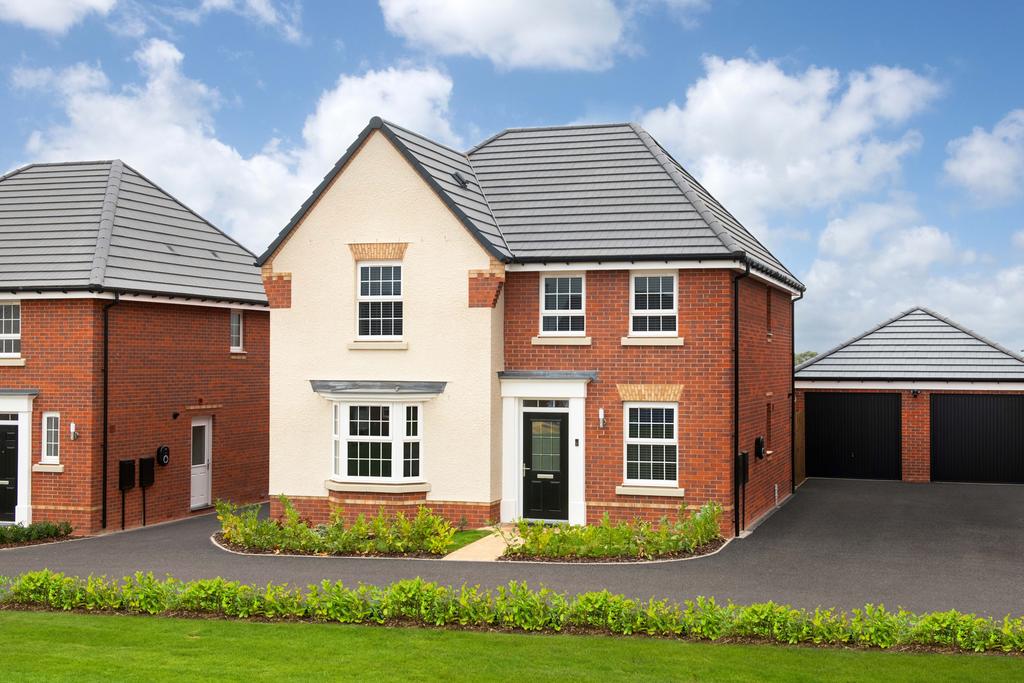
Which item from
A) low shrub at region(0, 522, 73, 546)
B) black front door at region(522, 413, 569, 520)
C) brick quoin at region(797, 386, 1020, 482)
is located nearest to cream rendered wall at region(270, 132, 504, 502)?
black front door at region(522, 413, 569, 520)

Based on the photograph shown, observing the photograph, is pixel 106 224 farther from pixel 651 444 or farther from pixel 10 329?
pixel 651 444

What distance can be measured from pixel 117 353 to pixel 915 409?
21976 mm

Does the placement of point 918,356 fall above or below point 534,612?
above

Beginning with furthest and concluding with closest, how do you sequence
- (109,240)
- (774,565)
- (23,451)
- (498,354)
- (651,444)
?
(109,240) < (23,451) < (498,354) < (651,444) < (774,565)

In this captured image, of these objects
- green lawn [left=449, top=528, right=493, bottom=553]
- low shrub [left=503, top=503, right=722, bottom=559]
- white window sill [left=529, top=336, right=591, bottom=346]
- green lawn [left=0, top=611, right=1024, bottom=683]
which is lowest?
green lawn [left=0, top=611, right=1024, bottom=683]

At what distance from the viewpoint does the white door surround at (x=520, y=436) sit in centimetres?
2170

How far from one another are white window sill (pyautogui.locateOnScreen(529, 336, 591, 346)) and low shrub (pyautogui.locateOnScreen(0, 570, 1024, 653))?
302 inches

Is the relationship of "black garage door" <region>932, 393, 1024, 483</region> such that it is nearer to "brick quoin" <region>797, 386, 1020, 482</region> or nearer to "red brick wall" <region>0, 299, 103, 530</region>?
"brick quoin" <region>797, 386, 1020, 482</region>

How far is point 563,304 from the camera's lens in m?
22.2

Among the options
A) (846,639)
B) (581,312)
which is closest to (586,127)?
(581,312)

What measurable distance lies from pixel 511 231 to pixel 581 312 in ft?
8.28

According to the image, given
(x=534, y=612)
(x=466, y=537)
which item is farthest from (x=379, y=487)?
(x=534, y=612)

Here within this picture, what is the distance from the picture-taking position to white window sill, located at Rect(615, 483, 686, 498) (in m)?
21.0

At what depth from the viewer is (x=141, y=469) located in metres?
24.2
